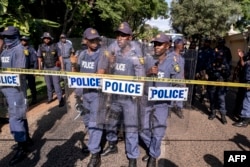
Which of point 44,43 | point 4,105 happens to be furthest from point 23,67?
point 44,43

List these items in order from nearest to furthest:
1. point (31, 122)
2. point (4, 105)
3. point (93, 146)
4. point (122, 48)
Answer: point (122, 48) < point (93, 146) < point (4, 105) < point (31, 122)

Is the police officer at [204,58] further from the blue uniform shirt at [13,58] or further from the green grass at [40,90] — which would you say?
the blue uniform shirt at [13,58]

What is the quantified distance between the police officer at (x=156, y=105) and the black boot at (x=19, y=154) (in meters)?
1.84

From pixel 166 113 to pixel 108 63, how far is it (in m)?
1.03

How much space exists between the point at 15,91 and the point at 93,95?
1.14 meters

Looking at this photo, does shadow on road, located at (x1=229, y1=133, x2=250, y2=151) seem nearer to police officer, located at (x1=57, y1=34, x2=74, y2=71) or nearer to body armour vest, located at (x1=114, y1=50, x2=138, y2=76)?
body armour vest, located at (x1=114, y1=50, x2=138, y2=76)

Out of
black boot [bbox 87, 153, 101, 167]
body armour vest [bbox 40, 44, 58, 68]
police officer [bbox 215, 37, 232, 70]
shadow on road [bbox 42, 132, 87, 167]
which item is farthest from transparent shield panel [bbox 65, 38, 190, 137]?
body armour vest [bbox 40, 44, 58, 68]

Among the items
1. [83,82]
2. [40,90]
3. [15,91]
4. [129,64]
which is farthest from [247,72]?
[40,90]

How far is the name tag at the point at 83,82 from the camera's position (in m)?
4.55

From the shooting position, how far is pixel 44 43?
8.53 m

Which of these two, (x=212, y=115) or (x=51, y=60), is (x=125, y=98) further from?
(x=51, y=60)

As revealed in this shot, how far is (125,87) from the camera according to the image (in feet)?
14.0

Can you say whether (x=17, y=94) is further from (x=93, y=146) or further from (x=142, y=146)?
(x=142, y=146)

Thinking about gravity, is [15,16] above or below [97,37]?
above
